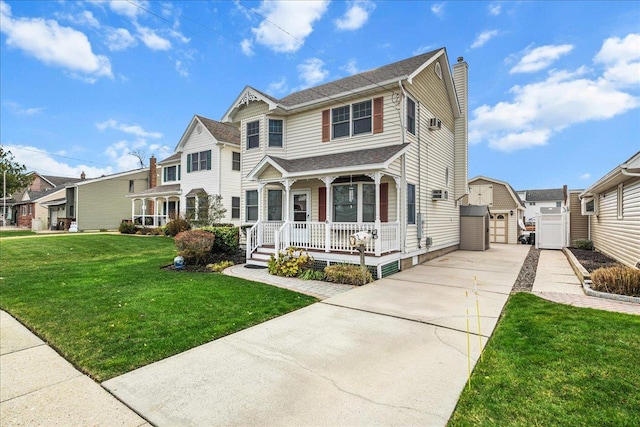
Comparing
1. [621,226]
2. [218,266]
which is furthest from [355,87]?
[621,226]

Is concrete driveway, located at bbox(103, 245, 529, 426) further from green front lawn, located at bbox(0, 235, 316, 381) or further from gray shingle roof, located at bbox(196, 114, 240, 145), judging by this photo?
gray shingle roof, located at bbox(196, 114, 240, 145)

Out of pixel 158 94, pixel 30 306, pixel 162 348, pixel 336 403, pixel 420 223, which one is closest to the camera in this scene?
pixel 336 403

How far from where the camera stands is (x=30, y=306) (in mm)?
6301

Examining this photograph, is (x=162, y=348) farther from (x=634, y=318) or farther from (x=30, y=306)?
(x=634, y=318)

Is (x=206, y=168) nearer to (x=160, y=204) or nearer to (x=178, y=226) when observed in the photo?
(x=178, y=226)

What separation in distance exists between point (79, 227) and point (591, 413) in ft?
113

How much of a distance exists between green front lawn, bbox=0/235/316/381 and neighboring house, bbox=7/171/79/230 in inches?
1236

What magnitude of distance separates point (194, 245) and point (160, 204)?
19090 mm

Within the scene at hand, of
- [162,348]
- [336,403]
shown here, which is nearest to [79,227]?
[162,348]

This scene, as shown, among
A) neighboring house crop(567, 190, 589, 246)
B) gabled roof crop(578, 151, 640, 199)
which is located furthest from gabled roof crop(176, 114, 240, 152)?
neighboring house crop(567, 190, 589, 246)

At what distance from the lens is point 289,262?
9.87 metres

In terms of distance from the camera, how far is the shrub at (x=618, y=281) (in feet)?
21.5

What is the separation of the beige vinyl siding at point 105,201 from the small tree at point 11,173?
19.0m

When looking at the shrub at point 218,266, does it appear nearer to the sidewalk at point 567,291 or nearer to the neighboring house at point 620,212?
the sidewalk at point 567,291
